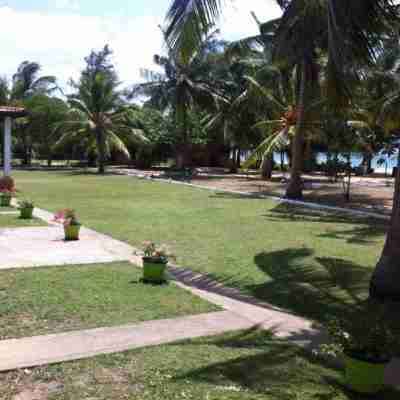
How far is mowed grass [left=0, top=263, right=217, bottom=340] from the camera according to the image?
5.35m

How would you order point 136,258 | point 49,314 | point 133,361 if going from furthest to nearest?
point 136,258, point 49,314, point 133,361

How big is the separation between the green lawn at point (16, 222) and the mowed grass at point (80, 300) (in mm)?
4411

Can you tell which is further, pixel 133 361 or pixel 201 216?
pixel 201 216

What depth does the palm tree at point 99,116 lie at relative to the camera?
33.3 meters

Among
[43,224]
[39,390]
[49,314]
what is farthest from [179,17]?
[43,224]

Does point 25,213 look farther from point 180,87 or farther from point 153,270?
point 180,87

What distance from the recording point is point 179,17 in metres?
5.76

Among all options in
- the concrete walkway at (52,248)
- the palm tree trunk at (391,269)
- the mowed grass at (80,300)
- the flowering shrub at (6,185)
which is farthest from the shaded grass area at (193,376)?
the flowering shrub at (6,185)

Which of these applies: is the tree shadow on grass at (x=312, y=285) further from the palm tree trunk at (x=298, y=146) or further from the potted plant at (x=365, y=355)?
the palm tree trunk at (x=298, y=146)

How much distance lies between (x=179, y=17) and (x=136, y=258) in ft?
14.1

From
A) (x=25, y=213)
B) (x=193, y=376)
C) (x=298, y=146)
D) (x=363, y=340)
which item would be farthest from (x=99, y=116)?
(x=363, y=340)

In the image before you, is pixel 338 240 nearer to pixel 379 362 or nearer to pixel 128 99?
pixel 379 362

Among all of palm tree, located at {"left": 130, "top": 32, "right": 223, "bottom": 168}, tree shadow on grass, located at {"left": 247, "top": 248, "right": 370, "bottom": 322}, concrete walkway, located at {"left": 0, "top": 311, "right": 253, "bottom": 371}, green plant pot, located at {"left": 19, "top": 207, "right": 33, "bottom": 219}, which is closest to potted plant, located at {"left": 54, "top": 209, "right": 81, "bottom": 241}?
green plant pot, located at {"left": 19, "top": 207, "right": 33, "bottom": 219}

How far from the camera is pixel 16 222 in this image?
12023 millimetres
